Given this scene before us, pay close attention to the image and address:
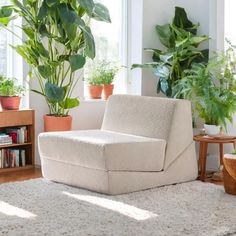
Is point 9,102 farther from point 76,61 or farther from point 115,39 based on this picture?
point 115,39

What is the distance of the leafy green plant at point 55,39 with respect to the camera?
17.1 ft

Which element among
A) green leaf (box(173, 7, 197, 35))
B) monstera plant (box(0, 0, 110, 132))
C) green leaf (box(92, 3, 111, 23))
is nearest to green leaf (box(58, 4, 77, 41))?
monstera plant (box(0, 0, 110, 132))

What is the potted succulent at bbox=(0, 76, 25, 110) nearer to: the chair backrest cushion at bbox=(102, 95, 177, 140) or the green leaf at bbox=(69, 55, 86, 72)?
the green leaf at bbox=(69, 55, 86, 72)

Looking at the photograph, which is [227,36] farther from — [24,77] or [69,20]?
[24,77]

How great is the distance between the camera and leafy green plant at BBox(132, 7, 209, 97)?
5832 millimetres

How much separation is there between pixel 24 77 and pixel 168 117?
5.44 feet

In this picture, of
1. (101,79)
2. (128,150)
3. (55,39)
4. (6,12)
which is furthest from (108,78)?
(128,150)

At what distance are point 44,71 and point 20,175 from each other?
3.17ft

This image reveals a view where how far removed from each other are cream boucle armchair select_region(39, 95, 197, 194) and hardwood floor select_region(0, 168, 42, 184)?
33 cm

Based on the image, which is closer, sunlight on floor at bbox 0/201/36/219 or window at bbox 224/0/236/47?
sunlight on floor at bbox 0/201/36/219

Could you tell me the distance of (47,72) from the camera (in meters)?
5.41

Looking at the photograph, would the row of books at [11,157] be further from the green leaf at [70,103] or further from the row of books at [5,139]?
the green leaf at [70,103]

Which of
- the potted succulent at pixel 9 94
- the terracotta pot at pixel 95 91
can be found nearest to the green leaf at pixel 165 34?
the terracotta pot at pixel 95 91

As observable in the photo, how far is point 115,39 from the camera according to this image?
6566 mm
